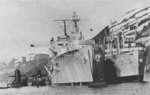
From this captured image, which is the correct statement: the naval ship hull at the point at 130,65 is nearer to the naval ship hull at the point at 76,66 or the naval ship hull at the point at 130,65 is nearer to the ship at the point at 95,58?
the ship at the point at 95,58

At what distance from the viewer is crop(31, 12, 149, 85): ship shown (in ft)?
58.0

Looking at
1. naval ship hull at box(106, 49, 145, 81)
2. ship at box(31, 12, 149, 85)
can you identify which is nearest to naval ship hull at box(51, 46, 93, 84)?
ship at box(31, 12, 149, 85)

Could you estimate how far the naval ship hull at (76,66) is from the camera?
17.5m

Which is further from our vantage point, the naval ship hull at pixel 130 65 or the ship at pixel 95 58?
the naval ship hull at pixel 130 65

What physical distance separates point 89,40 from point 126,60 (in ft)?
8.47

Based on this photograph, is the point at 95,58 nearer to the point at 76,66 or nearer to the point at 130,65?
the point at 76,66

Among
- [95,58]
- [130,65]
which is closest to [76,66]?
[95,58]

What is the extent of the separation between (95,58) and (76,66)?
130 centimetres

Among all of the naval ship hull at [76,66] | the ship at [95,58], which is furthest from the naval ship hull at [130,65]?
the naval ship hull at [76,66]

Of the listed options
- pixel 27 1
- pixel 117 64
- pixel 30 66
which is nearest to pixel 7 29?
pixel 27 1

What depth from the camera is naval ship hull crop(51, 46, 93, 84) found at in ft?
57.4

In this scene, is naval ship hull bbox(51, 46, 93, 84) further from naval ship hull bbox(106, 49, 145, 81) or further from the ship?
naval ship hull bbox(106, 49, 145, 81)

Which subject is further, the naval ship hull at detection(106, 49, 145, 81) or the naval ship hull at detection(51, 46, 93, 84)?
the naval ship hull at detection(106, 49, 145, 81)

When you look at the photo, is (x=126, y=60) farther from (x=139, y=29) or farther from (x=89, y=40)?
(x=139, y=29)
